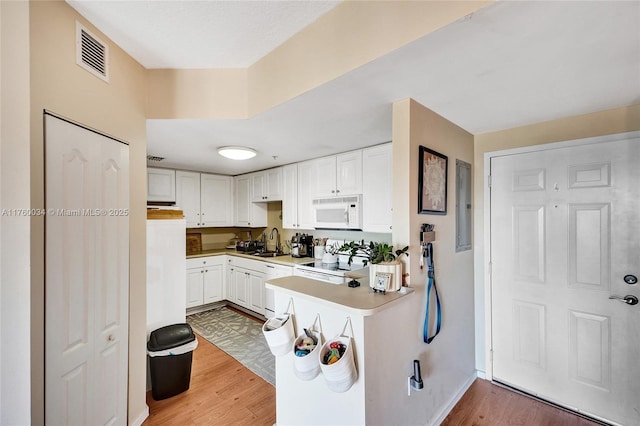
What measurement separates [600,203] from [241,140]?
9.70 feet

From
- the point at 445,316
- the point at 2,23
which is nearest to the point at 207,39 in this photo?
the point at 2,23

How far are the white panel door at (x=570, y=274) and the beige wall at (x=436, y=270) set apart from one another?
318 mm

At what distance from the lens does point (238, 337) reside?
10.6 feet

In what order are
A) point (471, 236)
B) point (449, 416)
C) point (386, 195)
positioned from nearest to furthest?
point (449, 416)
point (471, 236)
point (386, 195)

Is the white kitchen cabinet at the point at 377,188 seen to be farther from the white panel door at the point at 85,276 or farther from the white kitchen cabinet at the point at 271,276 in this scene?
the white panel door at the point at 85,276

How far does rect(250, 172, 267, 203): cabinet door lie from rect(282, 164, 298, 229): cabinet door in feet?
1.55

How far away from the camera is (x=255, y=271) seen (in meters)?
3.78

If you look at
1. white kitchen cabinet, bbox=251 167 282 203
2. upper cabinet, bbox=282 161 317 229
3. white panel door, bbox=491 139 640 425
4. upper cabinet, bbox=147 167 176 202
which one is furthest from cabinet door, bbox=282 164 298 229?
white panel door, bbox=491 139 640 425

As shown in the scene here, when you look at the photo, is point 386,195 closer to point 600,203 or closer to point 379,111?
point 379,111

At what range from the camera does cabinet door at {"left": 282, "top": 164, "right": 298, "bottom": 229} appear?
3.69 m

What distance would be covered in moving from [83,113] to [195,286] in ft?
9.96

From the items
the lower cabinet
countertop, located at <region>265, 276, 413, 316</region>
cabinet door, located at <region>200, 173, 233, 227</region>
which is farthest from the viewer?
cabinet door, located at <region>200, 173, 233, 227</region>

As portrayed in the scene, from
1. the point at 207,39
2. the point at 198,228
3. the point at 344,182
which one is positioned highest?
the point at 207,39

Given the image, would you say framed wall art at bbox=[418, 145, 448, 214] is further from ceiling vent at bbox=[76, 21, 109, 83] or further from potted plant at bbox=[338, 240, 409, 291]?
ceiling vent at bbox=[76, 21, 109, 83]
